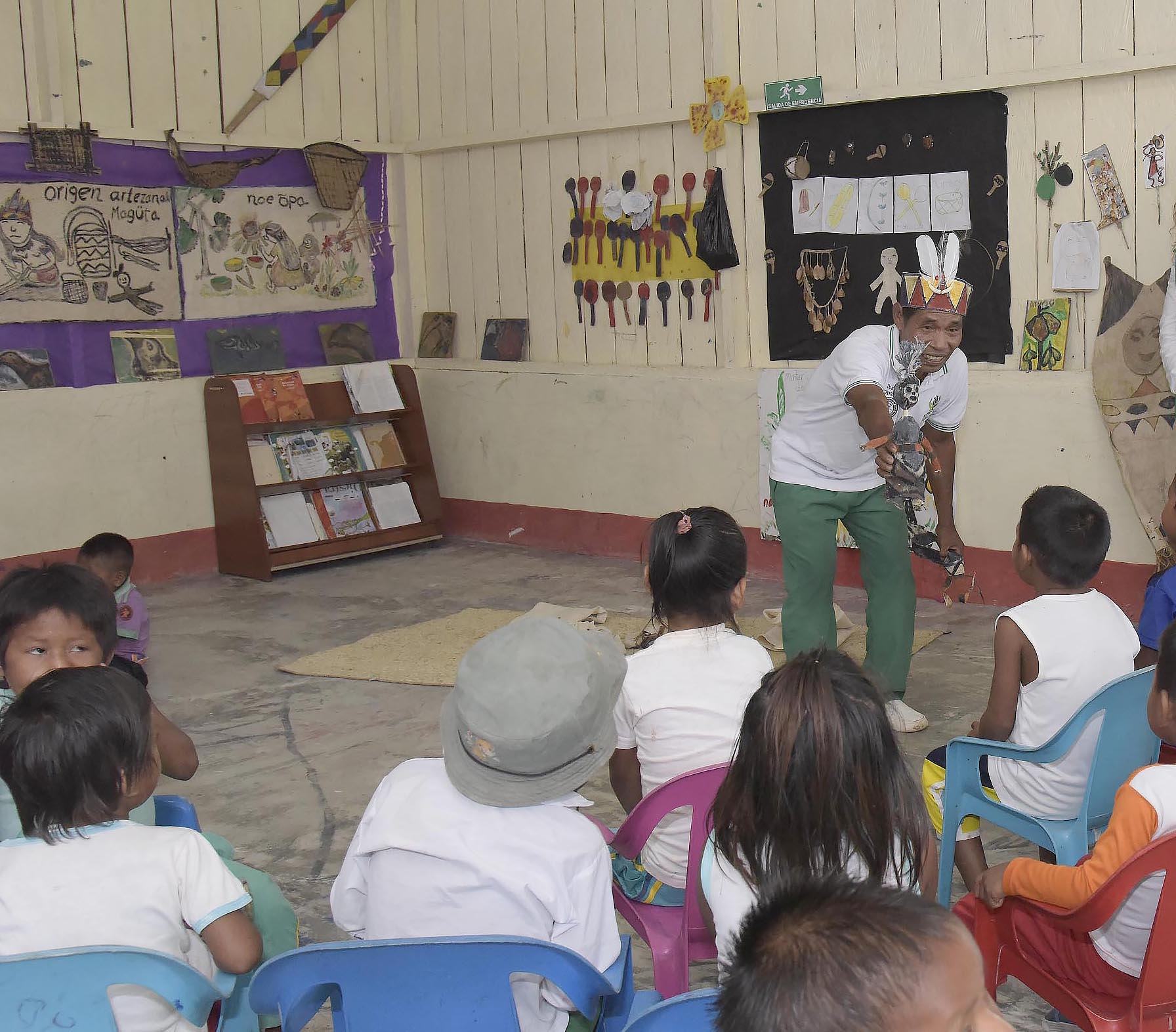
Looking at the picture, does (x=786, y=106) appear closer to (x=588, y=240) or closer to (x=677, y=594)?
(x=588, y=240)

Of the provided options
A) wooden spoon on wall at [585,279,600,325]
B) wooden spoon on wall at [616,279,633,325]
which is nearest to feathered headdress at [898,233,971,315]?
wooden spoon on wall at [616,279,633,325]

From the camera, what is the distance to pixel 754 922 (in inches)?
40.7

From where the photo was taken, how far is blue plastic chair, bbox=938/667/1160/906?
2186 millimetres

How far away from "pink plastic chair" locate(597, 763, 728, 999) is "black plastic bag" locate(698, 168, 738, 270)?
4.37m

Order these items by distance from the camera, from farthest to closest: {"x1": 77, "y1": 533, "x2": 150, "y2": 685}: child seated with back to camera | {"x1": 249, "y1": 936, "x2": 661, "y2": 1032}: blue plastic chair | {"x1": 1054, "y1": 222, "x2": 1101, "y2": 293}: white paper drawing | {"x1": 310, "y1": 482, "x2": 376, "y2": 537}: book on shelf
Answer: {"x1": 310, "y1": 482, "x2": 376, "y2": 537}: book on shelf < {"x1": 1054, "y1": 222, "x2": 1101, "y2": 293}: white paper drawing < {"x1": 77, "y1": 533, "x2": 150, "y2": 685}: child seated with back to camera < {"x1": 249, "y1": 936, "x2": 661, "y2": 1032}: blue plastic chair

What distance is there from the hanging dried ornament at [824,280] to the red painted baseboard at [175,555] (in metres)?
3.26

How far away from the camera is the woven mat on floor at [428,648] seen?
15.7 feet

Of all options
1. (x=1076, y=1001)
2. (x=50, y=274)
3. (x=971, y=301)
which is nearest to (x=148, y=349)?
(x=50, y=274)

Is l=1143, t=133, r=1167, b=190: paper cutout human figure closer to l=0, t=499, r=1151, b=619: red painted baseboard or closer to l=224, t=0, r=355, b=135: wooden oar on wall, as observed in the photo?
l=0, t=499, r=1151, b=619: red painted baseboard

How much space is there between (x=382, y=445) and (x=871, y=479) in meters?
4.00

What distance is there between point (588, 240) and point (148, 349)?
7.40 ft

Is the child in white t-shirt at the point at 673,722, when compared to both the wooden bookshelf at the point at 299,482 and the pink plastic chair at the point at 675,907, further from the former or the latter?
the wooden bookshelf at the point at 299,482

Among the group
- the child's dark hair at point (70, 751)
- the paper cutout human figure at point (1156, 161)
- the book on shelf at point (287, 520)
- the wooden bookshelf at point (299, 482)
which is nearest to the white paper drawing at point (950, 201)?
the paper cutout human figure at point (1156, 161)

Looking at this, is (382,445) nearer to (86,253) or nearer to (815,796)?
(86,253)
